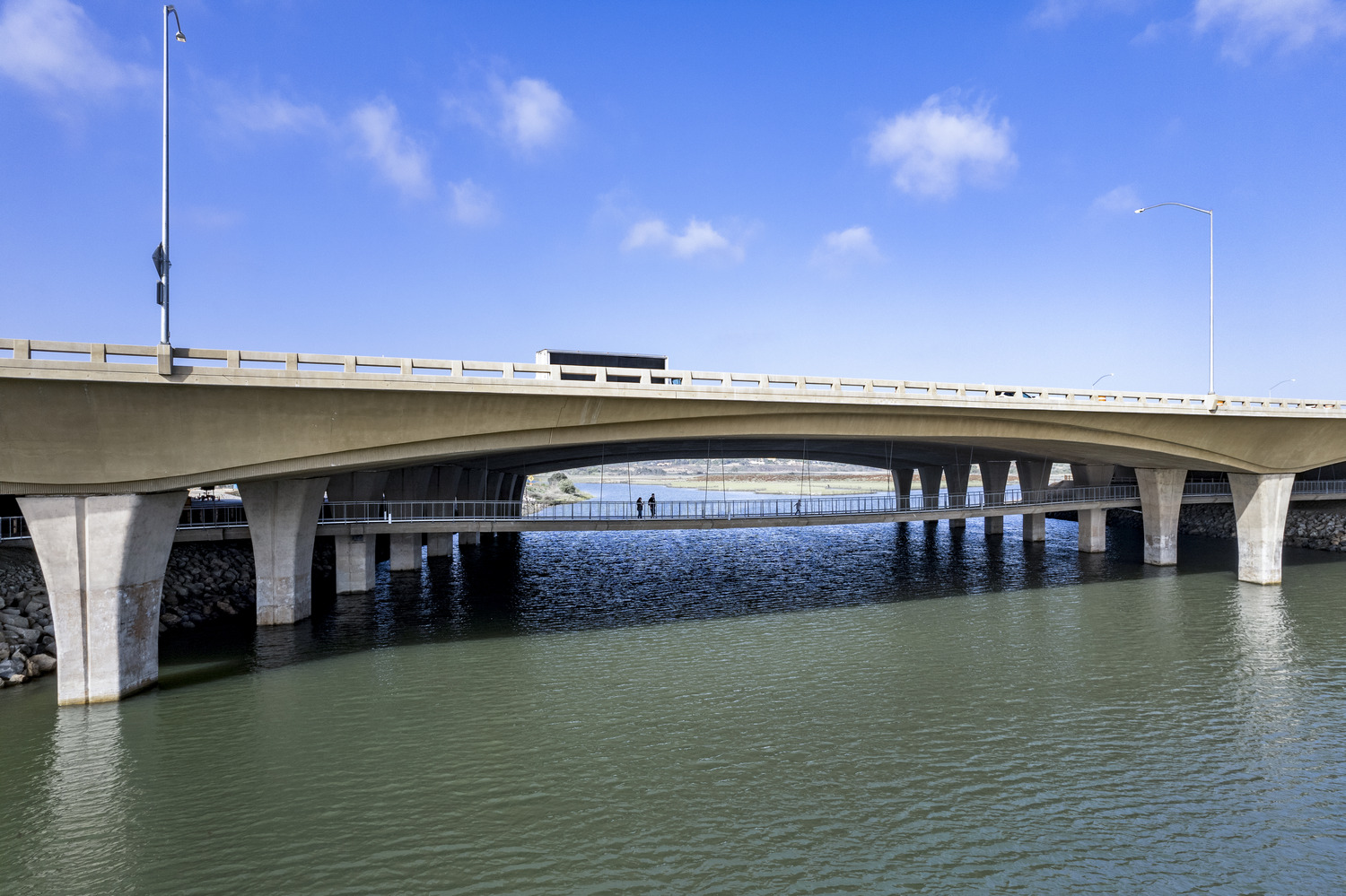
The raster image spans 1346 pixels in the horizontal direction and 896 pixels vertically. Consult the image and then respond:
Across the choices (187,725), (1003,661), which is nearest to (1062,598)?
(1003,661)

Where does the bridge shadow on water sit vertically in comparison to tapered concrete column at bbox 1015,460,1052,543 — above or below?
below

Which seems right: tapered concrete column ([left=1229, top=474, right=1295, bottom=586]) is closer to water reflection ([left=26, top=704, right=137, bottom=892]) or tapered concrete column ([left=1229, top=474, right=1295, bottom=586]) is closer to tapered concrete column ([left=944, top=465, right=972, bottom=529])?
tapered concrete column ([left=944, top=465, right=972, bottom=529])

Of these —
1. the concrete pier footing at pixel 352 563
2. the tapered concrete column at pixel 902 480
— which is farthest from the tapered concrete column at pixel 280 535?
the tapered concrete column at pixel 902 480

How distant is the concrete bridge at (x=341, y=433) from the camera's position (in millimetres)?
18656

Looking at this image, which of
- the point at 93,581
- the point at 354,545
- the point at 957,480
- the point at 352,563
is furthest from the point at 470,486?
the point at 957,480

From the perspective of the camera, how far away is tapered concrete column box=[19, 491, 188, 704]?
18.7 metres

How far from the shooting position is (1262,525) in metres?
36.8

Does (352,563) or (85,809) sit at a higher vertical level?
(352,563)

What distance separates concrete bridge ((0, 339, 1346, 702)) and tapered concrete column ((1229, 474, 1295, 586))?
0.10 metres

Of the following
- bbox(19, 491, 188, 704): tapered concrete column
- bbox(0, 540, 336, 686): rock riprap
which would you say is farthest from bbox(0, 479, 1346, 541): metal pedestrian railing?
bbox(19, 491, 188, 704): tapered concrete column

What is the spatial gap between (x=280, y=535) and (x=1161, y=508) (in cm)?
4969

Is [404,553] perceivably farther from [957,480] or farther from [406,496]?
[957,480]

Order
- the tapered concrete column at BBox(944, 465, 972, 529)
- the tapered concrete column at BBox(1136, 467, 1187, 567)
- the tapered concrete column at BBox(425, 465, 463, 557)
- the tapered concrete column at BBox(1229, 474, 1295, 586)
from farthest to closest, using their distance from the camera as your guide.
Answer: the tapered concrete column at BBox(944, 465, 972, 529)
the tapered concrete column at BBox(425, 465, 463, 557)
the tapered concrete column at BBox(1136, 467, 1187, 567)
the tapered concrete column at BBox(1229, 474, 1295, 586)

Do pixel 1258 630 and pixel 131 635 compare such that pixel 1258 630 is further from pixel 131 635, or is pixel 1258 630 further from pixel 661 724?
pixel 131 635
